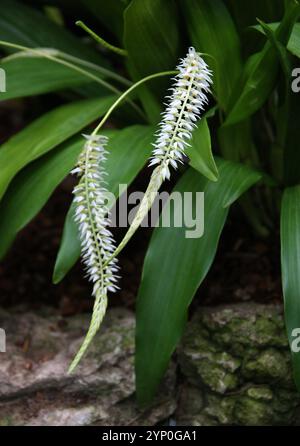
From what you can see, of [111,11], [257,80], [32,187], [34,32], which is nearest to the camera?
[257,80]

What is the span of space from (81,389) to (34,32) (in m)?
1.09

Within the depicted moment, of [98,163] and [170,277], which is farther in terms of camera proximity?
[170,277]

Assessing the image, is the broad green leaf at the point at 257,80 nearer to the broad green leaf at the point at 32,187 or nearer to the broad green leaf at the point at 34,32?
the broad green leaf at the point at 32,187

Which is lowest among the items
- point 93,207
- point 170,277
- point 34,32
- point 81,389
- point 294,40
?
point 81,389

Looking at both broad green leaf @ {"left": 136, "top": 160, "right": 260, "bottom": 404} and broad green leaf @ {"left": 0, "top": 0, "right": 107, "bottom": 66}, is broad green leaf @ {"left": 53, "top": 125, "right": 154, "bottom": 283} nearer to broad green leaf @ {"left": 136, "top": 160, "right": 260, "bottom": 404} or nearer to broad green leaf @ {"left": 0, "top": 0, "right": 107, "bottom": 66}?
broad green leaf @ {"left": 136, "top": 160, "right": 260, "bottom": 404}

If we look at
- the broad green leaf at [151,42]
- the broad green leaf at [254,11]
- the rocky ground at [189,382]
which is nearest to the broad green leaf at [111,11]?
the broad green leaf at [151,42]

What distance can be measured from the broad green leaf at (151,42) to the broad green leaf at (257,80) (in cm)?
20

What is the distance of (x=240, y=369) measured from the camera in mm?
1583

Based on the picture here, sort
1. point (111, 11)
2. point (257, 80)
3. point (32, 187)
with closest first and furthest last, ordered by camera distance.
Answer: point (257, 80) < point (32, 187) < point (111, 11)

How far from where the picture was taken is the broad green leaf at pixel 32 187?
1522 millimetres

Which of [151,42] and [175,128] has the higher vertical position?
[151,42]

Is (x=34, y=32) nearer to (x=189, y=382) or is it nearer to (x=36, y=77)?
(x=36, y=77)

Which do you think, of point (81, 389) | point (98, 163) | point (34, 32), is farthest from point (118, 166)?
point (34, 32)
